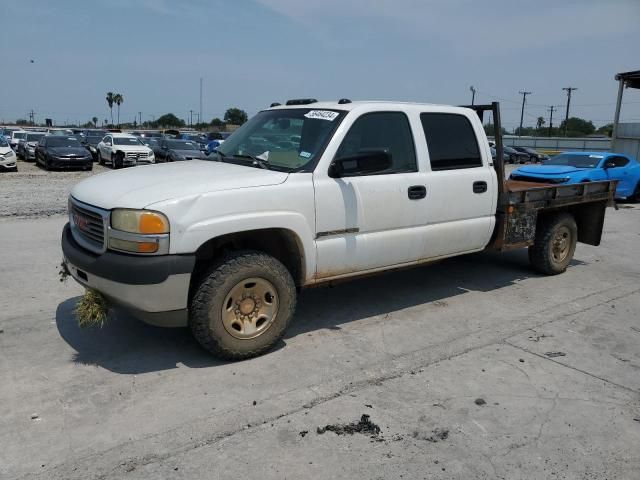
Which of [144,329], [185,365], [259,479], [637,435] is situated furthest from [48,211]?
[637,435]

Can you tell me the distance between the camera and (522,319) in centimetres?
541

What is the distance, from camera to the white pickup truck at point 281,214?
12.3 feet

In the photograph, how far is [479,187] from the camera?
5566 mm

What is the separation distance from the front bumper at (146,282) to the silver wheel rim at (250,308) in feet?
1.11

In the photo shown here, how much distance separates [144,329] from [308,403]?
1944 millimetres

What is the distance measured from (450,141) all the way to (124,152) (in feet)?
69.0

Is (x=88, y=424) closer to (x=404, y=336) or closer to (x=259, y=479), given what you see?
(x=259, y=479)

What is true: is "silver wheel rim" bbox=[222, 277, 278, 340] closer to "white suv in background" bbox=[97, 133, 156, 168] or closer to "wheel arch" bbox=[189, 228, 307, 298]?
"wheel arch" bbox=[189, 228, 307, 298]

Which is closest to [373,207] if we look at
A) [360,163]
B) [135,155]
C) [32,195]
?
[360,163]

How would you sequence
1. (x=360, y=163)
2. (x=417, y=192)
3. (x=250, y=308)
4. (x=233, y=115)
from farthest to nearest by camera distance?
(x=233, y=115), (x=417, y=192), (x=360, y=163), (x=250, y=308)

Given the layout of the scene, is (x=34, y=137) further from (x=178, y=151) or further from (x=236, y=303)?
(x=236, y=303)

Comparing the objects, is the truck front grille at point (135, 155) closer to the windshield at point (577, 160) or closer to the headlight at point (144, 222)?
the windshield at point (577, 160)

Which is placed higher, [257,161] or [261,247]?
[257,161]

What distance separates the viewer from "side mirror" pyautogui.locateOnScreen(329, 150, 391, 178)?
4.39 meters
